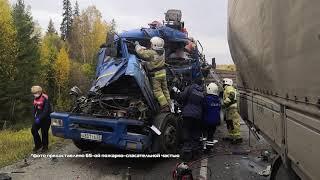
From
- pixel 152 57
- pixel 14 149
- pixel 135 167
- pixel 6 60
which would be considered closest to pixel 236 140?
pixel 152 57

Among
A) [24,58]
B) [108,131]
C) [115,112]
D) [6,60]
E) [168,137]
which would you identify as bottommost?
[168,137]

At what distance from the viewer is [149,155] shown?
8117 mm

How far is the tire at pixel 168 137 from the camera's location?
801 centimetres

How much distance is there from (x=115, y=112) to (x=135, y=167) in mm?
1000

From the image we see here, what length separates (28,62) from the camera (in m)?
41.9

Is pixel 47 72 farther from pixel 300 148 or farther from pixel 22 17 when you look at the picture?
pixel 300 148

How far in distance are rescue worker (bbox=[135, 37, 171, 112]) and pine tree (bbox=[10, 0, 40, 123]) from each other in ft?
101

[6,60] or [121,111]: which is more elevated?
[6,60]

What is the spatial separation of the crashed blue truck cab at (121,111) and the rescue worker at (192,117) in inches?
6.7

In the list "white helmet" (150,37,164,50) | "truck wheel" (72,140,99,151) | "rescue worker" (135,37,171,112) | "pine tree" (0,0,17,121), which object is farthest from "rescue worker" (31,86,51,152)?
"pine tree" (0,0,17,121)

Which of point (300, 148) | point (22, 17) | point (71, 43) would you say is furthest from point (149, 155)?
point (71, 43)

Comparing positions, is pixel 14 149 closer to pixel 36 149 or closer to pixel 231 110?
pixel 36 149

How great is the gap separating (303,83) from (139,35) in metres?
6.99

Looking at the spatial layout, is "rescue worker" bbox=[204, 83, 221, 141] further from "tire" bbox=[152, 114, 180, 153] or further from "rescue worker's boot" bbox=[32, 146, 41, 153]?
"rescue worker's boot" bbox=[32, 146, 41, 153]
